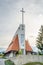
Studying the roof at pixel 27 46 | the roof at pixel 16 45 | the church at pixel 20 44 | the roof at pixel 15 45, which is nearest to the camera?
the church at pixel 20 44

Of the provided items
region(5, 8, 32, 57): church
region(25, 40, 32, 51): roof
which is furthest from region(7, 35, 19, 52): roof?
region(25, 40, 32, 51): roof

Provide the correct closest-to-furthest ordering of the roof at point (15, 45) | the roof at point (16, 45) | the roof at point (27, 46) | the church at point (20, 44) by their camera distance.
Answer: the church at point (20, 44)
the roof at point (15, 45)
the roof at point (16, 45)
the roof at point (27, 46)

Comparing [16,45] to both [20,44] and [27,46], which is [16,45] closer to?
[20,44]

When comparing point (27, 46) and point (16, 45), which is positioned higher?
point (16, 45)

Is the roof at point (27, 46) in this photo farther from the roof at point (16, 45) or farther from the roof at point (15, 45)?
the roof at point (15, 45)

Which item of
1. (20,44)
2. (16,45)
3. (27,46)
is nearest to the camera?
(20,44)

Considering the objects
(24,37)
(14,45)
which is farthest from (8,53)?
(24,37)

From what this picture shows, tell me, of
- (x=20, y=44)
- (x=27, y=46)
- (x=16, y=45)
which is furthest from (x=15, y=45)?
(x=27, y=46)

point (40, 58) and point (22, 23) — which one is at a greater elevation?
point (22, 23)

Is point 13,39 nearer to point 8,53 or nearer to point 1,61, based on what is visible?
point 8,53

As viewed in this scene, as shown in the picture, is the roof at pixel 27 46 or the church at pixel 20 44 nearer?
the church at pixel 20 44

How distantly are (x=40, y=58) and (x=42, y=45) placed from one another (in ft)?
61.8

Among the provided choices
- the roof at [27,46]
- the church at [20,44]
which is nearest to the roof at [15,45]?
the church at [20,44]

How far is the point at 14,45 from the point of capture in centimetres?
6125
